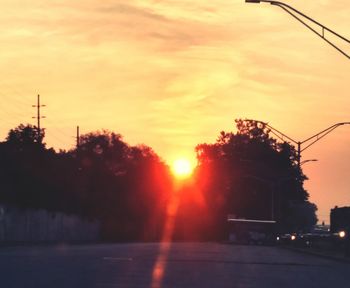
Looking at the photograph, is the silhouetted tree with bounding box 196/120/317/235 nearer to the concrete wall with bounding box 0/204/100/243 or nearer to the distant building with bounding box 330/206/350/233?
the concrete wall with bounding box 0/204/100/243

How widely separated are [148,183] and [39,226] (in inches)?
2463

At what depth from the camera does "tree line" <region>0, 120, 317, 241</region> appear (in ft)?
291

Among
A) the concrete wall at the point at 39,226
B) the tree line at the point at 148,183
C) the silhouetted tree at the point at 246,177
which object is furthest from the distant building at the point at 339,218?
the silhouetted tree at the point at 246,177

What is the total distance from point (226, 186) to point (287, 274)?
127141 mm

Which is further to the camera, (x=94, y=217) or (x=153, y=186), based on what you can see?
(x=153, y=186)

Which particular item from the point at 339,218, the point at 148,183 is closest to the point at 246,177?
the point at 148,183

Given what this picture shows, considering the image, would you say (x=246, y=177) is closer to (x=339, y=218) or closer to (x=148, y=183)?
(x=148, y=183)

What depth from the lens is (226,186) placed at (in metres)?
160

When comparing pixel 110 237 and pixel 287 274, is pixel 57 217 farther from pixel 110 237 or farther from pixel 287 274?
pixel 287 274

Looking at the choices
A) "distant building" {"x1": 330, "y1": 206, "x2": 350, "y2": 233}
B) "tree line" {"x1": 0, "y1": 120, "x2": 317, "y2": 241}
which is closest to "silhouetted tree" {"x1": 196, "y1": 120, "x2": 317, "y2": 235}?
"tree line" {"x1": 0, "y1": 120, "x2": 317, "y2": 241}

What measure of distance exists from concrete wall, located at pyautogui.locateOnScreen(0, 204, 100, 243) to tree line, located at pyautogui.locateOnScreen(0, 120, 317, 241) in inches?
36.0

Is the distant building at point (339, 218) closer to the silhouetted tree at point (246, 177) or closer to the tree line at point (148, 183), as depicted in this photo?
the tree line at point (148, 183)

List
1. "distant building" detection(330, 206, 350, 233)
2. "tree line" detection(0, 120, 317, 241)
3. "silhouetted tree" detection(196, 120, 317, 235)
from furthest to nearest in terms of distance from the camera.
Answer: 1. "silhouetted tree" detection(196, 120, 317, 235)
2. "tree line" detection(0, 120, 317, 241)
3. "distant building" detection(330, 206, 350, 233)

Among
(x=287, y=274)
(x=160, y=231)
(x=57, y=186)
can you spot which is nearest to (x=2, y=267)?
(x=287, y=274)
